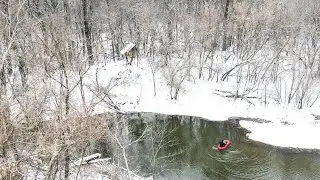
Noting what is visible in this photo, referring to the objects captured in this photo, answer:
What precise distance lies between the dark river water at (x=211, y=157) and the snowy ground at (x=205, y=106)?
1.50 m

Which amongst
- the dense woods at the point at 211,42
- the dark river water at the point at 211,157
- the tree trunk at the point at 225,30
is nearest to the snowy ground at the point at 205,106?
the dense woods at the point at 211,42

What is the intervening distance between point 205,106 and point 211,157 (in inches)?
286

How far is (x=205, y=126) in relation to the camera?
96.9 feet

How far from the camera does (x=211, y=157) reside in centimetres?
2486

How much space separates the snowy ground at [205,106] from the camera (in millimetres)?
27922

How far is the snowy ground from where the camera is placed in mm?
27922

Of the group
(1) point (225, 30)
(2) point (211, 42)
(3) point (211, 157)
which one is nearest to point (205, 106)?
(2) point (211, 42)

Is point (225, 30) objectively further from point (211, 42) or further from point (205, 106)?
point (205, 106)

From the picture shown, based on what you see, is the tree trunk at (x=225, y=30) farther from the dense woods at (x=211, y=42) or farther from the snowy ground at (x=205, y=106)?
the snowy ground at (x=205, y=106)

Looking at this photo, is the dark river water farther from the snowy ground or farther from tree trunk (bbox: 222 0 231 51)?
tree trunk (bbox: 222 0 231 51)

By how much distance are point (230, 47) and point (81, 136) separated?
22.3m

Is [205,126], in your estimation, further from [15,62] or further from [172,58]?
[15,62]

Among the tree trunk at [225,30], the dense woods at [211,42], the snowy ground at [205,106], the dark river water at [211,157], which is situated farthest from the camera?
the tree trunk at [225,30]

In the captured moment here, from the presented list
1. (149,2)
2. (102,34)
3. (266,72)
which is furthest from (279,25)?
(102,34)
